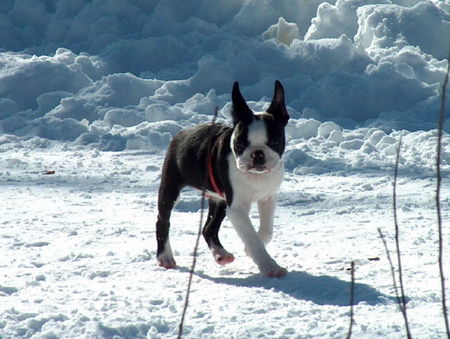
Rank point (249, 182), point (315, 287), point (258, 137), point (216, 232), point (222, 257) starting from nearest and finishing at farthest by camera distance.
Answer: point (315, 287)
point (258, 137)
point (249, 182)
point (222, 257)
point (216, 232)

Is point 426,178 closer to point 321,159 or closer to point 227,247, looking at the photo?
point 321,159

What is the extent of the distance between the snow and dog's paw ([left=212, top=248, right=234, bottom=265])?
110mm

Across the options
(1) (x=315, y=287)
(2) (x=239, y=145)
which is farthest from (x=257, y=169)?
(1) (x=315, y=287)

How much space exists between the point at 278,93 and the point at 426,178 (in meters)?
3.02

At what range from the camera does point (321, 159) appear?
820 cm

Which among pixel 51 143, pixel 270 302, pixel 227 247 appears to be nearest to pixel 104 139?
pixel 51 143

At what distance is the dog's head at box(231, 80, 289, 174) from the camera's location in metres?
4.61

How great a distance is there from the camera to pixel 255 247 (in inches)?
188

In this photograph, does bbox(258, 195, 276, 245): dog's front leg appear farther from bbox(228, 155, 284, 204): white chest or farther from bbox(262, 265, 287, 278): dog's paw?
bbox(262, 265, 287, 278): dog's paw

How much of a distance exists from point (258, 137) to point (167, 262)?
1002mm

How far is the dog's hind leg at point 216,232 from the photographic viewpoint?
A: 510cm

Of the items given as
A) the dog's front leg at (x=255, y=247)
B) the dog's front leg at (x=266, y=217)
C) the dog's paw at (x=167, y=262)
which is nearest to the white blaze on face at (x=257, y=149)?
the dog's front leg at (x=255, y=247)

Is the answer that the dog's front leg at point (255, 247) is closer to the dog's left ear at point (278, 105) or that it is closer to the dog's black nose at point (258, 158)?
the dog's black nose at point (258, 158)

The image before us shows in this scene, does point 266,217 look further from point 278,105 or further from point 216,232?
point 278,105
